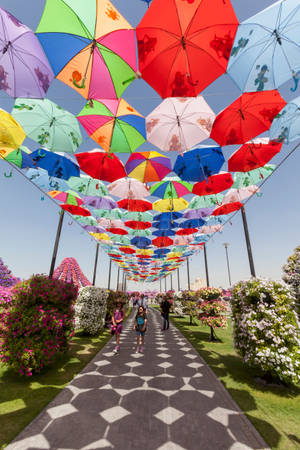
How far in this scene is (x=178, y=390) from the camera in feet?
13.6

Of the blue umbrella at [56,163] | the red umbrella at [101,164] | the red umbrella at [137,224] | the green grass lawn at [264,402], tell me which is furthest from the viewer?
the red umbrella at [137,224]

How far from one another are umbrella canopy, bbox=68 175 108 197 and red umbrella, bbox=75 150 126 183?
1.13 meters

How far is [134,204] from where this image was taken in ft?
28.1

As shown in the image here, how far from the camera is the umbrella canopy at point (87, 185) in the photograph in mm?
7324

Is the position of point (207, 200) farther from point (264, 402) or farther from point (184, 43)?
point (264, 402)

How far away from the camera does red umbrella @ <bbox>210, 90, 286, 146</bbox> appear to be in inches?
154

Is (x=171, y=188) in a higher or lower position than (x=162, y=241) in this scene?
higher

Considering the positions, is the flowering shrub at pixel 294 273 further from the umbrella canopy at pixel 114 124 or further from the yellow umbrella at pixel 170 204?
the umbrella canopy at pixel 114 124

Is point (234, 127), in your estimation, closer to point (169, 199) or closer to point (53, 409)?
point (169, 199)

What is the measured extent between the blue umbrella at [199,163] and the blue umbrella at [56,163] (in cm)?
331

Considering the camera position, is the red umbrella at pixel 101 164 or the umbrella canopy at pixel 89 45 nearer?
the umbrella canopy at pixel 89 45

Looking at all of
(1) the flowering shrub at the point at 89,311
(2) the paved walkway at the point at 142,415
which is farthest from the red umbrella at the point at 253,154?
(1) the flowering shrub at the point at 89,311

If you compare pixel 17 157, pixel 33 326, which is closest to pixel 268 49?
pixel 17 157

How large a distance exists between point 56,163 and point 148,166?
2.91 m
